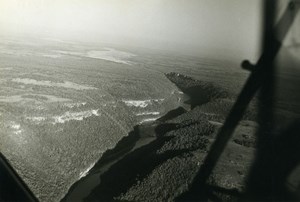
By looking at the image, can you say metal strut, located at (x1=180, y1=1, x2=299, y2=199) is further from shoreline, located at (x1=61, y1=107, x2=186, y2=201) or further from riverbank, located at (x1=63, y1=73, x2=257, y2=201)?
shoreline, located at (x1=61, y1=107, x2=186, y2=201)

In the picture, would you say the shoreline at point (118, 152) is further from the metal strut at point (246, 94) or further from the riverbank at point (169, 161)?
the metal strut at point (246, 94)

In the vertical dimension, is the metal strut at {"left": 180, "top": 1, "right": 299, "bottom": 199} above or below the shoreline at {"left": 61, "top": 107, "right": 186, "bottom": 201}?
above

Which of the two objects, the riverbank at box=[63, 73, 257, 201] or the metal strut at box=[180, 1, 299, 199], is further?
the metal strut at box=[180, 1, 299, 199]

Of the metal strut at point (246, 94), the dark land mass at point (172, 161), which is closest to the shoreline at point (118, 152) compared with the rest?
the dark land mass at point (172, 161)

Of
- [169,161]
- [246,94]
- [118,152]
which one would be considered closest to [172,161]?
[169,161]

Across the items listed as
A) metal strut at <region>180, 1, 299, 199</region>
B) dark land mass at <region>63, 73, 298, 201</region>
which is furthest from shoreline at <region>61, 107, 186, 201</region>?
metal strut at <region>180, 1, 299, 199</region>

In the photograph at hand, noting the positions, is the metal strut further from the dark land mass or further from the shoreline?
the shoreline

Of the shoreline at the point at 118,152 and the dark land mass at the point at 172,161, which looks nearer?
the dark land mass at the point at 172,161

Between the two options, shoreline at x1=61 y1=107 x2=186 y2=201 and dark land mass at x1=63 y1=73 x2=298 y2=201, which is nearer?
dark land mass at x1=63 y1=73 x2=298 y2=201

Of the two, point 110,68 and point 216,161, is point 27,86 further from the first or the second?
point 216,161
